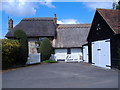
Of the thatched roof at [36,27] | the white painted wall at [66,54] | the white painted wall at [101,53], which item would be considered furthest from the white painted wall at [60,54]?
the white painted wall at [101,53]

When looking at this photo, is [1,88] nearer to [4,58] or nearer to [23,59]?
[4,58]

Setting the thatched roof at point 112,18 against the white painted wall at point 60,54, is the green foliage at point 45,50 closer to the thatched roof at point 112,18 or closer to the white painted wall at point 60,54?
the white painted wall at point 60,54

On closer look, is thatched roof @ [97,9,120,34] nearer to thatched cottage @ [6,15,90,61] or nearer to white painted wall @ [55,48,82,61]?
thatched cottage @ [6,15,90,61]

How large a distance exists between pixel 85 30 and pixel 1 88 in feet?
92.1

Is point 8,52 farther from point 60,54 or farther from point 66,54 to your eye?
point 66,54

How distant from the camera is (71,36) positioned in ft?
109

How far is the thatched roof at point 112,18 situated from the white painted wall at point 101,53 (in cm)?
164

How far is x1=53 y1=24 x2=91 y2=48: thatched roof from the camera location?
1243 inches

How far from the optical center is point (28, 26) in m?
34.5

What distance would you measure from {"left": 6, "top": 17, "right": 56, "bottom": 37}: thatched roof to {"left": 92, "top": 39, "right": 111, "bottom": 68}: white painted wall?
13453mm

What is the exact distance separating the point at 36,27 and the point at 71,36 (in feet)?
22.7

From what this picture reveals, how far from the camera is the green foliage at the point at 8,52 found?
15.7m

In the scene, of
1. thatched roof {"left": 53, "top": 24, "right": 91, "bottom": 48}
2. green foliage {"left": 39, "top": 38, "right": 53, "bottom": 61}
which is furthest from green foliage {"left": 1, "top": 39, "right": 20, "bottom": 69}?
thatched roof {"left": 53, "top": 24, "right": 91, "bottom": 48}

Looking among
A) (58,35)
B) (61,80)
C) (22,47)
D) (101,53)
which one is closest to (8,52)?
(22,47)
